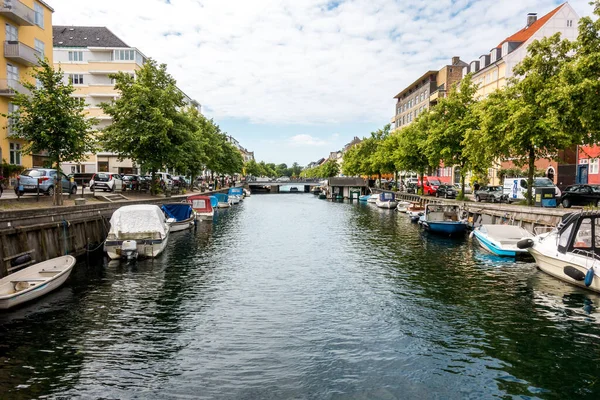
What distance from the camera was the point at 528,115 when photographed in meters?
31.0

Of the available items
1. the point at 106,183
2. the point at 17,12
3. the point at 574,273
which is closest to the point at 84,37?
the point at 17,12

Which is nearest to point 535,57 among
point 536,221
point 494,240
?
point 536,221

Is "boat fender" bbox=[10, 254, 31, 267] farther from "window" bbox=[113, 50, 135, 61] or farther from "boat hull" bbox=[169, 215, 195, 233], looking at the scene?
"window" bbox=[113, 50, 135, 61]

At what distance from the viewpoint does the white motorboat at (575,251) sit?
59.4 feet

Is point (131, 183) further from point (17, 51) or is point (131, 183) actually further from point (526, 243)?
point (526, 243)

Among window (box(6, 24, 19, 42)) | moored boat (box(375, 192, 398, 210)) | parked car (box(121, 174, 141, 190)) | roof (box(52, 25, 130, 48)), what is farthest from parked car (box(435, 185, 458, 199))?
roof (box(52, 25, 130, 48))

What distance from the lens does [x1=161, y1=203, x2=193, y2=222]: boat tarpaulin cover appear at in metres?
39.9

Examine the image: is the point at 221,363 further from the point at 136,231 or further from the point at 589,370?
the point at 136,231

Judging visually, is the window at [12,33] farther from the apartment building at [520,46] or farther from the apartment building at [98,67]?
the apartment building at [520,46]

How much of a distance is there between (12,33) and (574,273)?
49.6 meters

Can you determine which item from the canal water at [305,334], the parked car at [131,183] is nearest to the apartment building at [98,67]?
the parked car at [131,183]

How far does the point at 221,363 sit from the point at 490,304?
1111cm

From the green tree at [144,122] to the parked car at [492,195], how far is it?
109 feet

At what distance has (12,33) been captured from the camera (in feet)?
137
